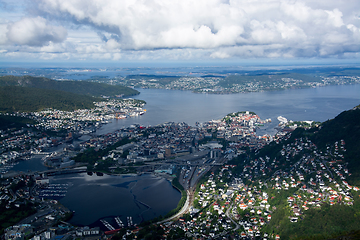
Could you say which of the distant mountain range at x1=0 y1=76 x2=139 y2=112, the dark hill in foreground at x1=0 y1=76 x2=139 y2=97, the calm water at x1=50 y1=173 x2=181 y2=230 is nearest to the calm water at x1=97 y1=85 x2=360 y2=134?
the distant mountain range at x1=0 y1=76 x2=139 y2=112

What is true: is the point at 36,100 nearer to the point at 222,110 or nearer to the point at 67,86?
the point at 67,86

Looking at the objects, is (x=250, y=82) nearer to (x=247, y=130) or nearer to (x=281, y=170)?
(x=247, y=130)

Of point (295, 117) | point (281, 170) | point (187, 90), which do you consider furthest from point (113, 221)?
point (187, 90)

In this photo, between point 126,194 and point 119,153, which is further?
point 119,153

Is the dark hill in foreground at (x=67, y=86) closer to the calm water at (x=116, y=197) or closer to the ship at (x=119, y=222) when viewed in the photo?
the calm water at (x=116, y=197)

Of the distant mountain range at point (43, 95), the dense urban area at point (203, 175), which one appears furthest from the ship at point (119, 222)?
the distant mountain range at point (43, 95)

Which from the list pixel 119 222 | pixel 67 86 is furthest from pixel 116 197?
pixel 67 86
